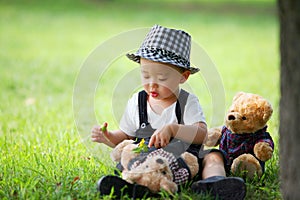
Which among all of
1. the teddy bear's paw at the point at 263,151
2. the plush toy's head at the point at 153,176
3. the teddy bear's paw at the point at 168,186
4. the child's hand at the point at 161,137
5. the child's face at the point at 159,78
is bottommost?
the teddy bear's paw at the point at 168,186

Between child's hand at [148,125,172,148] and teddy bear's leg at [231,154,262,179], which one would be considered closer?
child's hand at [148,125,172,148]

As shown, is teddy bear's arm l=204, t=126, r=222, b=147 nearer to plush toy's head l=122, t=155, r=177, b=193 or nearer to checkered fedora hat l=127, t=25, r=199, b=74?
checkered fedora hat l=127, t=25, r=199, b=74

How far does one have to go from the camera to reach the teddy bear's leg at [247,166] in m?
3.36

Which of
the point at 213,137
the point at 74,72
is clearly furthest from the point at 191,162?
the point at 74,72

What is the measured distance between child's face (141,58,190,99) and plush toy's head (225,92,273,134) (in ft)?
1.44

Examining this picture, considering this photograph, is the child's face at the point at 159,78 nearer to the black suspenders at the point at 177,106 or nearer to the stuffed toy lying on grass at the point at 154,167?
the black suspenders at the point at 177,106

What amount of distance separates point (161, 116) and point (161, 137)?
307 mm

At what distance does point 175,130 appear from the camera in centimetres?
325

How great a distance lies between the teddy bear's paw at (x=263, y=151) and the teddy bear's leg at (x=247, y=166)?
0.04 meters

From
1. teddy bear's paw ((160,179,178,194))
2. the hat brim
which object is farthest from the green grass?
the hat brim

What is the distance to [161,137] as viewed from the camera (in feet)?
10.5

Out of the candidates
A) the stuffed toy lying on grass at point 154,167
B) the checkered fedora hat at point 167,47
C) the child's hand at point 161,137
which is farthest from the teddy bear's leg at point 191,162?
the checkered fedora hat at point 167,47

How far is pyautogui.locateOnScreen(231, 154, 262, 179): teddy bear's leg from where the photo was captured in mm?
3357

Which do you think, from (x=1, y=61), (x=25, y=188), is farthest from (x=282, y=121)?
(x=1, y=61)
